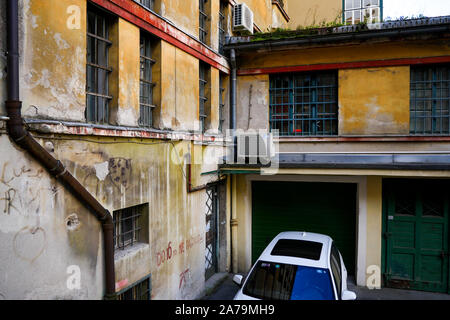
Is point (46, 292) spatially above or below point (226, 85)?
below

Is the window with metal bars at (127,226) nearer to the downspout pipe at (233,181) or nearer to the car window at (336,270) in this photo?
the car window at (336,270)

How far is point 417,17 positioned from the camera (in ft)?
29.0

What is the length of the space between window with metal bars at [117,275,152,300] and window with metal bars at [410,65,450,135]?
27.1 feet

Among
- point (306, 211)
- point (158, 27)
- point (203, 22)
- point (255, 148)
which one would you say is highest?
point (203, 22)

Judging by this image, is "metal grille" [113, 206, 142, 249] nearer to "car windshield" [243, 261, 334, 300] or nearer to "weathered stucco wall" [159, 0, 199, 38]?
"car windshield" [243, 261, 334, 300]

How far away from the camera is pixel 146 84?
6660mm

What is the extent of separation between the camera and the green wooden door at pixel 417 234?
9.29m

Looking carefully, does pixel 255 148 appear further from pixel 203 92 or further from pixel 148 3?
pixel 148 3

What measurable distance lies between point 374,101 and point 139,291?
8.14 meters

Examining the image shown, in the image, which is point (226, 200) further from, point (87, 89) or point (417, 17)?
point (417, 17)

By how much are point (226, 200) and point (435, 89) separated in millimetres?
6927

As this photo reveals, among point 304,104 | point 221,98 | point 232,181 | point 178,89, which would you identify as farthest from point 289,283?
point 221,98
